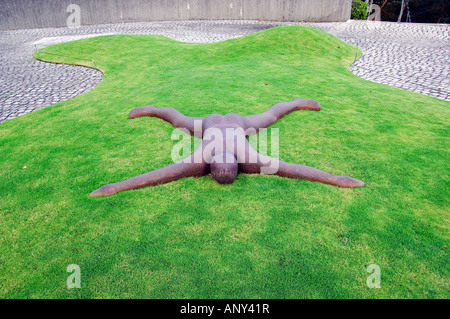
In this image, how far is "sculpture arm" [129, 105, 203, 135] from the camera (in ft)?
16.3

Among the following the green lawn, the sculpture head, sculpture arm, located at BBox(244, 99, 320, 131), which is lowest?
the green lawn

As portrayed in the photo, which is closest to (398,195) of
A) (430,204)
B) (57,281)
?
(430,204)

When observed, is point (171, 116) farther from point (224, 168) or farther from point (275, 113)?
point (224, 168)

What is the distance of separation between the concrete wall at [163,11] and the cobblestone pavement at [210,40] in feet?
4.02

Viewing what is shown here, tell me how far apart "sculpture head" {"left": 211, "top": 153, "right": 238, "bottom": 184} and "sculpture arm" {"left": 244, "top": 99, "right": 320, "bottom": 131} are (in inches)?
49.3

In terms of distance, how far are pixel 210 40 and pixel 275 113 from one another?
9842 millimetres

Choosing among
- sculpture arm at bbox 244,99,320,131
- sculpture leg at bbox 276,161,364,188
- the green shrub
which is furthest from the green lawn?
the green shrub

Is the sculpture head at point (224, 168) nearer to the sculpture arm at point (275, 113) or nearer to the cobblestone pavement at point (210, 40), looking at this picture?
the sculpture arm at point (275, 113)

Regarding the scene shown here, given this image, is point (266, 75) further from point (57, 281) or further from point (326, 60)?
point (57, 281)

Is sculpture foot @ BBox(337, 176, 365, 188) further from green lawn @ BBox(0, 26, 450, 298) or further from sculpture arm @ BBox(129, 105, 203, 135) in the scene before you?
sculpture arm @ BBox(129, 105, 203, 135)

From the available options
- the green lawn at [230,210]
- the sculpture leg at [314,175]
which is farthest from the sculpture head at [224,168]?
the sculpture leg at [314,175]

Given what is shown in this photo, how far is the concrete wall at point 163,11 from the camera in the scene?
18562 mm

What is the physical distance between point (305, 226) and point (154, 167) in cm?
221
